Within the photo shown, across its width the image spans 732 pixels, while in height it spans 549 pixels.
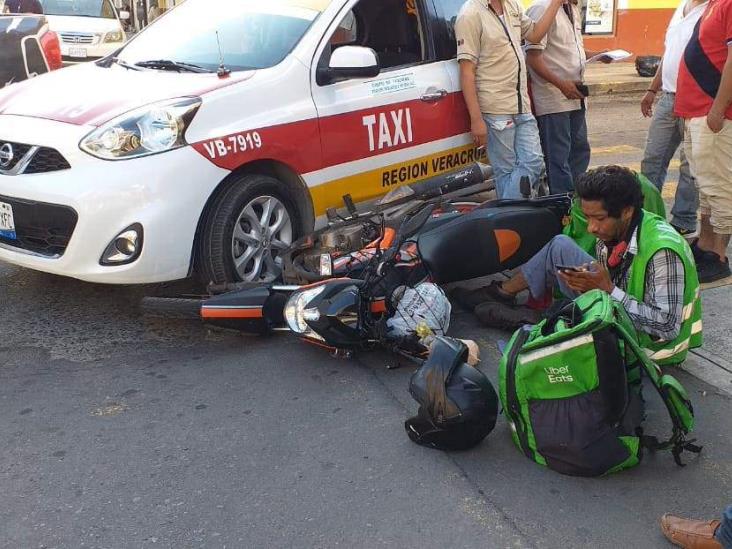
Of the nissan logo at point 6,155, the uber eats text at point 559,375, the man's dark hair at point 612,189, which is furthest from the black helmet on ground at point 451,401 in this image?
the nissan logo at point 6,155

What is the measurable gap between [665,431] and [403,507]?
1.18m

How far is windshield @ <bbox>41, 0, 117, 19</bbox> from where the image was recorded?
13.0m

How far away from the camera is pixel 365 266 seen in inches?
160

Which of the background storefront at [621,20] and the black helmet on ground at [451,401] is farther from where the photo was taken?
the background storefront at [621,20]

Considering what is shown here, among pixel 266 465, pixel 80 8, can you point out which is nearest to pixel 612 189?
pixel 266 465

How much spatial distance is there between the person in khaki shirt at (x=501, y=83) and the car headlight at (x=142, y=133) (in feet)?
6.31

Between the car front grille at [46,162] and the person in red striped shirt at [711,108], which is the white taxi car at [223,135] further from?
the person in red striped shirt at [711,108]

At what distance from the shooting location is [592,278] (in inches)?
128

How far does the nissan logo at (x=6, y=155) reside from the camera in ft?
12.8

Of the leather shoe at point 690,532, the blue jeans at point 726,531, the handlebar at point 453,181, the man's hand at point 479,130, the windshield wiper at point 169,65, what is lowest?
the leather shoe at point 690,532

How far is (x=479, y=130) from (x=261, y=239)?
1710 millimetres

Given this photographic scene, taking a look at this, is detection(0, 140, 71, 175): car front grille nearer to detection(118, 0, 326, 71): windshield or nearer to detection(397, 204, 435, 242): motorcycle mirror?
detection(118, 0, 326, 71): windshield

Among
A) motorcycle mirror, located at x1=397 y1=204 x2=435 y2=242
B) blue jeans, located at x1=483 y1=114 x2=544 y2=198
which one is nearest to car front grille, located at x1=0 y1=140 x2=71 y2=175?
motorcycle mirror, located at x1=397 y1=204 x2=435 y2=242

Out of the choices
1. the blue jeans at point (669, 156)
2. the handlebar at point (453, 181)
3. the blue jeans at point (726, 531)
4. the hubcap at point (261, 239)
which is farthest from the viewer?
the blue jeans at point (669, 156)
